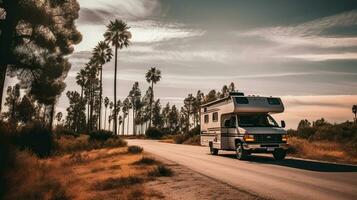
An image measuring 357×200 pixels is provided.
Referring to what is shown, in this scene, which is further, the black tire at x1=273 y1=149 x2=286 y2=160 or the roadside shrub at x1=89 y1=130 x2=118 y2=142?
the roadside shrub at x1=89 y1=130 x2=118 y2=142

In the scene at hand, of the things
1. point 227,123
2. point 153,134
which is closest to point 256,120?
point 227,123

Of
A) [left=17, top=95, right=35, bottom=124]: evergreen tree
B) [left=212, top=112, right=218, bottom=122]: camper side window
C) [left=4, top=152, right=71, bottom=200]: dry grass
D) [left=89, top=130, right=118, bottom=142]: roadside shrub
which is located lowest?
[left=4, top=152, right=71, bottom=200]: dry grass

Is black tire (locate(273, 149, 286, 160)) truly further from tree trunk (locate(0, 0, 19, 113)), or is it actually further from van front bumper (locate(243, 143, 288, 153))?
tree trunk (locate(0, 0, 19, 113))

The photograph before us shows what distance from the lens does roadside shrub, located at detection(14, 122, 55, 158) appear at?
1011 inches

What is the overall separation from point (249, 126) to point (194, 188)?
1042cm

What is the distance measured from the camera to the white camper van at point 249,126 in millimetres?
19859

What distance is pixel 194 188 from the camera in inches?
438

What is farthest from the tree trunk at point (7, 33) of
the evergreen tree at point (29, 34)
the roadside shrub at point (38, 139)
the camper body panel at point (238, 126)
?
the camper body panel at point (238, 126)

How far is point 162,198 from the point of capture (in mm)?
9695

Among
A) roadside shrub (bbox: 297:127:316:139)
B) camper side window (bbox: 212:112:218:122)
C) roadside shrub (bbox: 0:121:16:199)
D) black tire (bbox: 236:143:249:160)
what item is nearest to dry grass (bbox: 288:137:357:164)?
black tire (bbox: 236:143:249:160)

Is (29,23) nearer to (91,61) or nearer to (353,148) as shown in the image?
(353,148)

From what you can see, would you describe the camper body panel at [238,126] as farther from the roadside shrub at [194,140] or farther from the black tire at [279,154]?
the roadside shrub at [194,140]

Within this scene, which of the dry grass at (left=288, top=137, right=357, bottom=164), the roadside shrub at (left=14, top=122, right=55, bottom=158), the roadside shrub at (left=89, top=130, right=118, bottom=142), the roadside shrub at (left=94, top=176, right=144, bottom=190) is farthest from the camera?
the roadside shrub at (left=89, top=130, right=118, bottom=142)

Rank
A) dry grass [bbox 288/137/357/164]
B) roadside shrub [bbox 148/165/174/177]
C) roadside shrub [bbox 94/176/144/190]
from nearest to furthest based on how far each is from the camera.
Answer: roadside shrub [bbox 94/176/144/190]
roadside shrub [bbox 148/165/174/177]
dry grass [bbox 288/137/357/164]
